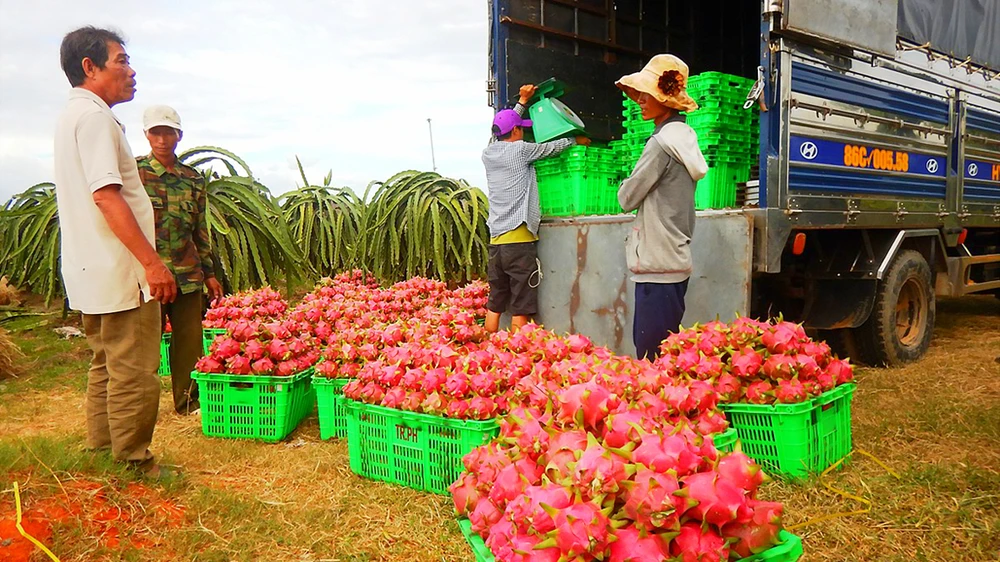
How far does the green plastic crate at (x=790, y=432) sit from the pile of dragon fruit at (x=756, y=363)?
0.14 feet

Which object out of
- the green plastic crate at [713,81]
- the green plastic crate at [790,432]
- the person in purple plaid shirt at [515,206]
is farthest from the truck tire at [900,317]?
the person in purple plaid shirt at [515,206]

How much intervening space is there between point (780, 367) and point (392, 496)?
1.68 meters

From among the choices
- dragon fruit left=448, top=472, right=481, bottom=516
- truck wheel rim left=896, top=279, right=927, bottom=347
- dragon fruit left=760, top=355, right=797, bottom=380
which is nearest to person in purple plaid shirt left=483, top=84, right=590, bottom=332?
dragon fruit left=760, top=355, right=797, bottom=380

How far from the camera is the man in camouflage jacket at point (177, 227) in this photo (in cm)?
416

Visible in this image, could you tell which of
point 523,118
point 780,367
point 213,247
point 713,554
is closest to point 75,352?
point 213,247

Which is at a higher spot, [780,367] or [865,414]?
[780,367]

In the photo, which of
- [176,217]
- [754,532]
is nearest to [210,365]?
[176,217]

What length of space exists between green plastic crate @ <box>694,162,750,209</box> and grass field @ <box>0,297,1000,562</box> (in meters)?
1.54

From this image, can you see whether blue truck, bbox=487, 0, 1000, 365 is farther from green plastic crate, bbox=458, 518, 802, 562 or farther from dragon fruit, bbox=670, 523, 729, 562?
dragon fruit, bbox=670, 523, 729, 562

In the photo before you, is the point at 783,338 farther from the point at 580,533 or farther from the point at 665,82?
the point at 580,533

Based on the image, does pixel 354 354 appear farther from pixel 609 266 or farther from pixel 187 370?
pixel 609 266

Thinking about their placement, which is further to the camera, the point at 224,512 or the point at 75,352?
the point at 75,352

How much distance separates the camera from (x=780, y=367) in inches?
112

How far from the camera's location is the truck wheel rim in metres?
5.53
